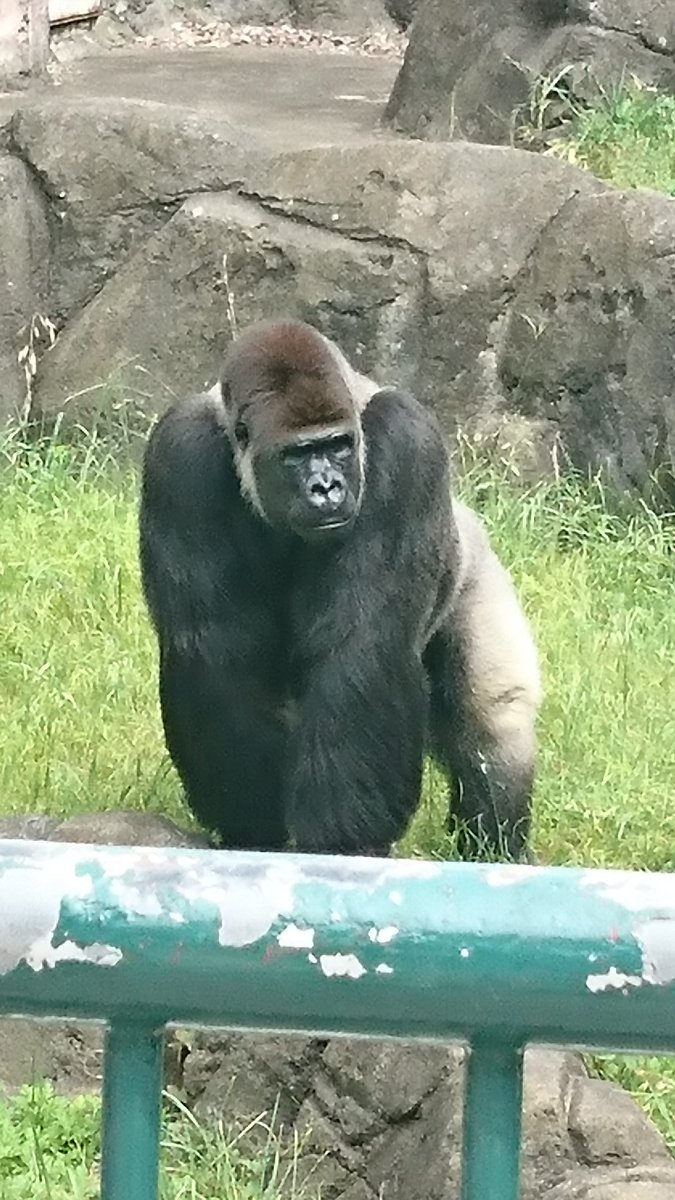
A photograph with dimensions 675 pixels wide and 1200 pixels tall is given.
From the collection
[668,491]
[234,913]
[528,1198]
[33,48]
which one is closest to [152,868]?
[234,913]

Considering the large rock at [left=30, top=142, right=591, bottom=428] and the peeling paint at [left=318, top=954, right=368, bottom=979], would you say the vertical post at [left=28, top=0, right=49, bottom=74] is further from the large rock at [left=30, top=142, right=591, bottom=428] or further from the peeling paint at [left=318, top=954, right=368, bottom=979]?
the peeling paint at [left=318, top=954, right=368, bottom=979]

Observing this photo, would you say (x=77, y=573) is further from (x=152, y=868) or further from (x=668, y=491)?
(x=152, y=868)

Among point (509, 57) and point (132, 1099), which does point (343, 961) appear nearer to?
point (132, 1099)

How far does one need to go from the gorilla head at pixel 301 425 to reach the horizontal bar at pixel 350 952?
2.13 metres

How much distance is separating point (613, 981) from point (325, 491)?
217 cm

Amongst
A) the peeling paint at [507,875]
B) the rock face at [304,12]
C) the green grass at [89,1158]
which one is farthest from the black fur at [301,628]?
the rock face at [304,12]

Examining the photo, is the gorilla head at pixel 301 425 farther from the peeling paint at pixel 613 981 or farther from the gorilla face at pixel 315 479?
the peeling paint at pixel 613 981

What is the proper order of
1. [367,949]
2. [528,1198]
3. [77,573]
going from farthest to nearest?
[77,573] → [528,1198] → [367,949]

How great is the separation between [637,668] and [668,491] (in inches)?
49.2

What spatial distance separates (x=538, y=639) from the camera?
4.46m

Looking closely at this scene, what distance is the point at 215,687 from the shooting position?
116 inches

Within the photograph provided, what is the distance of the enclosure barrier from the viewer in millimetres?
728

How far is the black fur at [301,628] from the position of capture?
2896 millimetres

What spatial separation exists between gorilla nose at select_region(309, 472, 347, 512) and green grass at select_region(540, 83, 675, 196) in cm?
316
